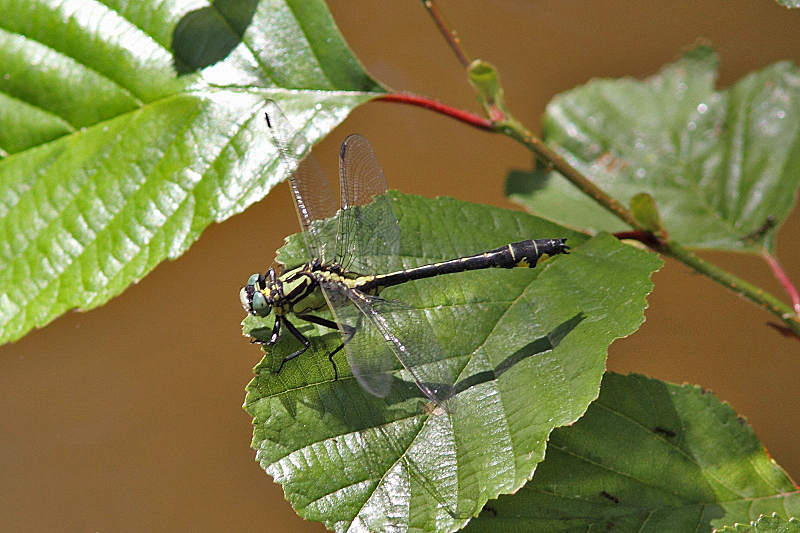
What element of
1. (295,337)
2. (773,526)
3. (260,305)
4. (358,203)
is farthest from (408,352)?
(773,526)

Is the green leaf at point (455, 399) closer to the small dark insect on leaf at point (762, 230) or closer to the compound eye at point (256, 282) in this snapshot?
the compound eye at point (256, 282)

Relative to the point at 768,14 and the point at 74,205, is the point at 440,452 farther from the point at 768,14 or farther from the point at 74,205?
the point at 768,14

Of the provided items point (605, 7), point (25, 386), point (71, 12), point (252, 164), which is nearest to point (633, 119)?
point (605, 7)

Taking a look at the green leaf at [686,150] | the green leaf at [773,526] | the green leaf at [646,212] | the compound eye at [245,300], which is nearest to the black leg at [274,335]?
the compound eye at [245,300]

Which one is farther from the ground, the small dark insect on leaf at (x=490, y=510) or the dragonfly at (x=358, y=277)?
the dragonfly at (x=358, y=277)

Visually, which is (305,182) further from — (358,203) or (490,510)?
(490,510)

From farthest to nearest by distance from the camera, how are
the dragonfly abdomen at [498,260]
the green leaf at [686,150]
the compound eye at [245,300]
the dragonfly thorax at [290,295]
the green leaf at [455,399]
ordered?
1. the green leaf at [686,150]
2. the compound eye at [245,300]
3. the dragonfly thorax at [290,295]
4. the dragonfly abdomen at [498,260]
5. the green leaf at [455,399]

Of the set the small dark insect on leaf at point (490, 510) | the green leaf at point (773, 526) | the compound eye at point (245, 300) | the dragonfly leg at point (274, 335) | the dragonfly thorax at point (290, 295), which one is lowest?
the green leaf at point (773, 526)
